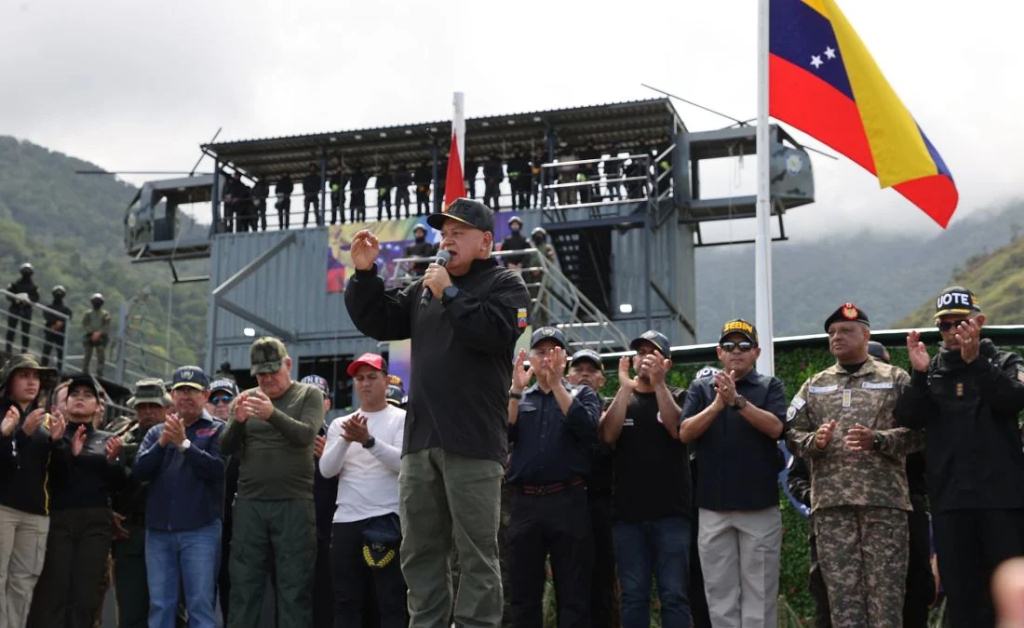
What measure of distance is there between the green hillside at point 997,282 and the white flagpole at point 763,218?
180ft

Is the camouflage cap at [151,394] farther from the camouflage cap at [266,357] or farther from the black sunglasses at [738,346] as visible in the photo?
the black sunglasses at [738,346]

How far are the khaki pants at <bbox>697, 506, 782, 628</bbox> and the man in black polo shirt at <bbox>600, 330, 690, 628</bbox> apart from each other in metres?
0.24

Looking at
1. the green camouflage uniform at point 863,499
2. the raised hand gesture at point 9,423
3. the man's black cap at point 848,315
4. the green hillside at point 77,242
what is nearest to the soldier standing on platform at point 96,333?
the raised hand gesture at point 9,423

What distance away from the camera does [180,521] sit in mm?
7988

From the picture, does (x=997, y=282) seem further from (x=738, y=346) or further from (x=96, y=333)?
(x=738, y=346)

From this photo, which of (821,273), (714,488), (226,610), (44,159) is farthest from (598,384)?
(821,273)

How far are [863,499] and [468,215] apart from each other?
2.92 metres

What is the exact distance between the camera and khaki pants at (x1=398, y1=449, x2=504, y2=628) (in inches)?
197

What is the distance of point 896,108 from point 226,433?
5.32 metres

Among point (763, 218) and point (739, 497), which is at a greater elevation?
point (763, 218)

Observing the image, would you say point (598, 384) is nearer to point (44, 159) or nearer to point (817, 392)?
point (817, 392)

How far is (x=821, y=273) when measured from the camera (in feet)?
506

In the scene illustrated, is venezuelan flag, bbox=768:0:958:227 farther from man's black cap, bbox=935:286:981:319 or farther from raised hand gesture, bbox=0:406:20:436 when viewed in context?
raised hand gesture, bbox=0:406:20:436

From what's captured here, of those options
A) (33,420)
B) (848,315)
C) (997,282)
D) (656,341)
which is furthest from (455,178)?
(997,282)
